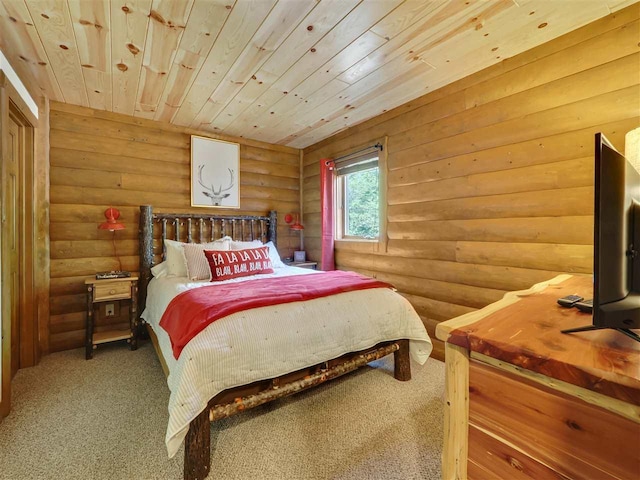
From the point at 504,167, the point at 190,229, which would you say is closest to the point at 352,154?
the point at 504,167

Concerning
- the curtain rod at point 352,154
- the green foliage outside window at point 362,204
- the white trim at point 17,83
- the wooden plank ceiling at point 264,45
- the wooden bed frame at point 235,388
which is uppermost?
the wooden plank ceiling at point 264,45

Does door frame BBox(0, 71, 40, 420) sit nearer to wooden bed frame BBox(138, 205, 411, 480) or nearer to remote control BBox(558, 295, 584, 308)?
wooden bed frame BBox(138, 205, 411, 480)

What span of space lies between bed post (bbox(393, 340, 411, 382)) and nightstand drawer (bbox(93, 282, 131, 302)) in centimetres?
252

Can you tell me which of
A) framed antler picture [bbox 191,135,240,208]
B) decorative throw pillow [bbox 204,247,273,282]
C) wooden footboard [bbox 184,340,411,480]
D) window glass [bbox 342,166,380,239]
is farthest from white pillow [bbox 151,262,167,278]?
window glass [bbox 342,166,380,239]

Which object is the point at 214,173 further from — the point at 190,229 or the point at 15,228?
the point at 15,228

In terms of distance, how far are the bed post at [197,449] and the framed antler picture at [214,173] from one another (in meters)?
2.56

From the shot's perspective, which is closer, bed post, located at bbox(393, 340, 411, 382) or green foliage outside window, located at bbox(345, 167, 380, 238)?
bed post, located at bbox(393, 340, 411, 382)

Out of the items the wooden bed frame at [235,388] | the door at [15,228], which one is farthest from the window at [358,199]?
the door at [15,228]

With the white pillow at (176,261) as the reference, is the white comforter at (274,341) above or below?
below

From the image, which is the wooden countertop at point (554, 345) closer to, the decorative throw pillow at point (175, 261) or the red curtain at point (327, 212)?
the decorative throw pillow at point (175, 261)

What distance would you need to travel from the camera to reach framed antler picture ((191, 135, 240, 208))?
338 cm

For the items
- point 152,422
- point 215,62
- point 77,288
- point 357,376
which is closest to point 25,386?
point 77,288

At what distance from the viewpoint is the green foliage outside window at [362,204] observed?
3311mm

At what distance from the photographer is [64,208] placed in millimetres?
2746
